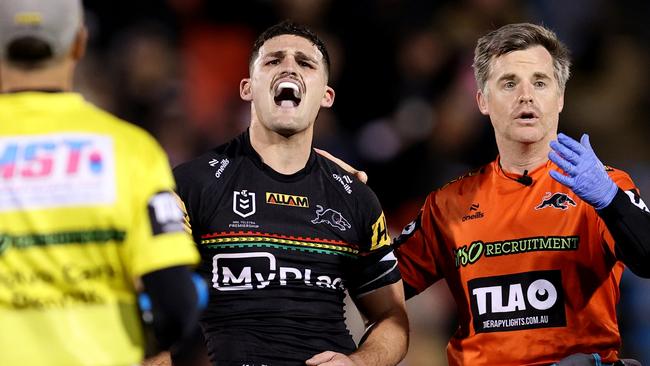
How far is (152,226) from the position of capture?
3648 millimetres

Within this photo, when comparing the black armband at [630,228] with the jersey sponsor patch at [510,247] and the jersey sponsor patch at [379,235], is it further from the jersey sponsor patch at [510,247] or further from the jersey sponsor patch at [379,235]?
the jersey sponsor patch at [379,235]

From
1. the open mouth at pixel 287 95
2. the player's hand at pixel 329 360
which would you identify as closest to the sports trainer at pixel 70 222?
the player's hand at pixel 329 360

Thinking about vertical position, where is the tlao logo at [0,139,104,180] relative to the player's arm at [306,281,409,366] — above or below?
above

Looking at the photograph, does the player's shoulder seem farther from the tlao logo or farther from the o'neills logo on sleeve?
the tlao logo

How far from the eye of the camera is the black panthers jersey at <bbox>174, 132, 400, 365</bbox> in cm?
553

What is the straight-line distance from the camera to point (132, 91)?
9727 millimetres

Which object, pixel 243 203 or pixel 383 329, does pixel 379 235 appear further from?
pixel 243 203

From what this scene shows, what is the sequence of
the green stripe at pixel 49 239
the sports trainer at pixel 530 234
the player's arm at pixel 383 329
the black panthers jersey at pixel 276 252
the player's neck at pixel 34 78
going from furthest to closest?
the player's arm at pixel 383 329 → the black panthers jersey at pixel 276 252 → the sports trainer at pixel 530 234 → the player's neck at pixel 34 78 → the green stripe at pixel 49 239

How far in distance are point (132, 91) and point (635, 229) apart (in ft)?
18.0

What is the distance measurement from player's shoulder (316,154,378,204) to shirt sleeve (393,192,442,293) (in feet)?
1.27

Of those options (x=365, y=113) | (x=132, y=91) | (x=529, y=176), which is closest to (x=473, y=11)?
(x=365, y=113)

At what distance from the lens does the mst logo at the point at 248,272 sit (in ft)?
18.3

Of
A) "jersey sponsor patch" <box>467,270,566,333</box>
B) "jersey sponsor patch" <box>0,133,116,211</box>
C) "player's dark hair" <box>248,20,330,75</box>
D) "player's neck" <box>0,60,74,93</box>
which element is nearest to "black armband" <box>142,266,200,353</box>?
"jersey sponsor patch" <box>0,133,116,211</box>

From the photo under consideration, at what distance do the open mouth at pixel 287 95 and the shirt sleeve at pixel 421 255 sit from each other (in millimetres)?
1020
